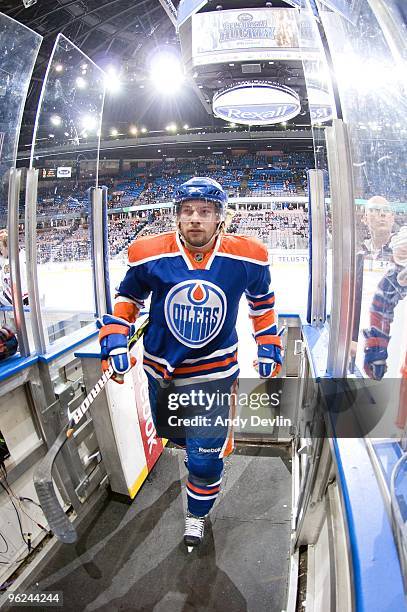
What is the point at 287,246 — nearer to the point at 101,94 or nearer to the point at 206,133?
the point at 101,94

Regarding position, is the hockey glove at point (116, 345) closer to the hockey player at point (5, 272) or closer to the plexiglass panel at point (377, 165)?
the hockey player at point (5, 272)

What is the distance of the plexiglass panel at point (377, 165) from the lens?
75 cm

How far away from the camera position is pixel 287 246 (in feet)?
25.8

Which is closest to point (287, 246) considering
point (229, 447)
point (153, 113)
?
point (229, 447)

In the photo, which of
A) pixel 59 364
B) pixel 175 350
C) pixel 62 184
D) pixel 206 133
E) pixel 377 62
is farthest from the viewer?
pixel 206 133

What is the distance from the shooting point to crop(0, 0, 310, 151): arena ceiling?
5973 mm

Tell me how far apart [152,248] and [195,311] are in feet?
1.11

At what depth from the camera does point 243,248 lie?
1.60 m

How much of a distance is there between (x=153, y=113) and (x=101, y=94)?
13045 mm

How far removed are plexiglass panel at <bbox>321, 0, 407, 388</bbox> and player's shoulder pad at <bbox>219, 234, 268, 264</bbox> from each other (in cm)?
46

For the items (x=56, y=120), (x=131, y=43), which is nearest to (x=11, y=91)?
(x=56, y=120)

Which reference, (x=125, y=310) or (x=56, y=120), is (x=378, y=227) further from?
(x=56, y=120)

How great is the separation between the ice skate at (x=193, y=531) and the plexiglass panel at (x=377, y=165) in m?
1.09

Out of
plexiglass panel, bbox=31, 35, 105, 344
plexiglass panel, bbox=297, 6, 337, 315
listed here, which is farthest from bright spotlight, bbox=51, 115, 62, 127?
plexiglass panel, bbox=297, 6, 337, 315
